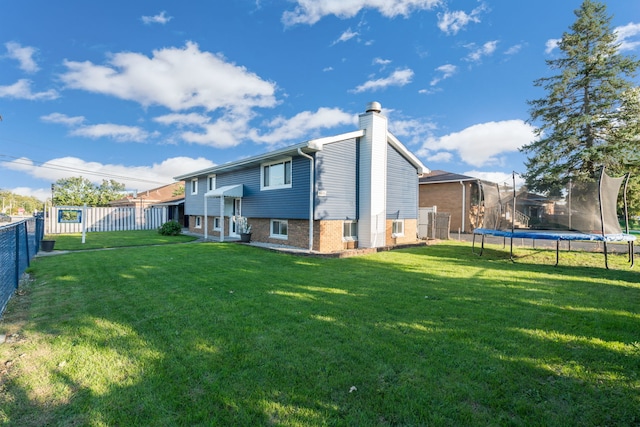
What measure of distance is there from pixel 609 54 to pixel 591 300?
20.1m

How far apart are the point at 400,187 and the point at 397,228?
7.11 ft

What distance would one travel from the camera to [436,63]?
15516 millimetres

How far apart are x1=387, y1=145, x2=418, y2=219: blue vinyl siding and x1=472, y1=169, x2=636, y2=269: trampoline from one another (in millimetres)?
4104

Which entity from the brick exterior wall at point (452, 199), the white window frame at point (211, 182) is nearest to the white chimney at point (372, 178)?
the white window frame at point (211, 182)

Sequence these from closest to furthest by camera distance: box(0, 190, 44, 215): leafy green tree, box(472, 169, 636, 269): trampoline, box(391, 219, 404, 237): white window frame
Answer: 1. box(472, 169, 636, 269): trampoline
2. box(391, 219, 404, 237): white window frame
3. box(0, 190, 44, 215): leafy green tree

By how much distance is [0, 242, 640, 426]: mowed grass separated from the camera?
2395 millimetres

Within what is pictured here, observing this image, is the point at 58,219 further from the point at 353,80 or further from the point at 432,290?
the point at 432,290

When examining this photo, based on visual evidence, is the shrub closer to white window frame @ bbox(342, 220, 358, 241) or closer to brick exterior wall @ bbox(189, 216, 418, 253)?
brick exterior wall @ bbox(189, 216, 418, 253)

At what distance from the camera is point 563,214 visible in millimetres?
11391

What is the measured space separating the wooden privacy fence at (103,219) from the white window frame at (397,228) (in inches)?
831

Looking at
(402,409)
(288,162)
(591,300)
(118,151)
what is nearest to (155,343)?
(402,409)

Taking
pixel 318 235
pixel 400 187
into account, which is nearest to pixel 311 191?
pixel 318 235

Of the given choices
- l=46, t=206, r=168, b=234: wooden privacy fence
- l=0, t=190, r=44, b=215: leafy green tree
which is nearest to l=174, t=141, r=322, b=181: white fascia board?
l=46, t=206, r=168, b=234: wooden privacy fence

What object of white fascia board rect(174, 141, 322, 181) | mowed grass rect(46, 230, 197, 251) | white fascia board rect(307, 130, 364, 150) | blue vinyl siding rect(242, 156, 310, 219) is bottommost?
mowed grass rect(46, 230, 197, 251)
